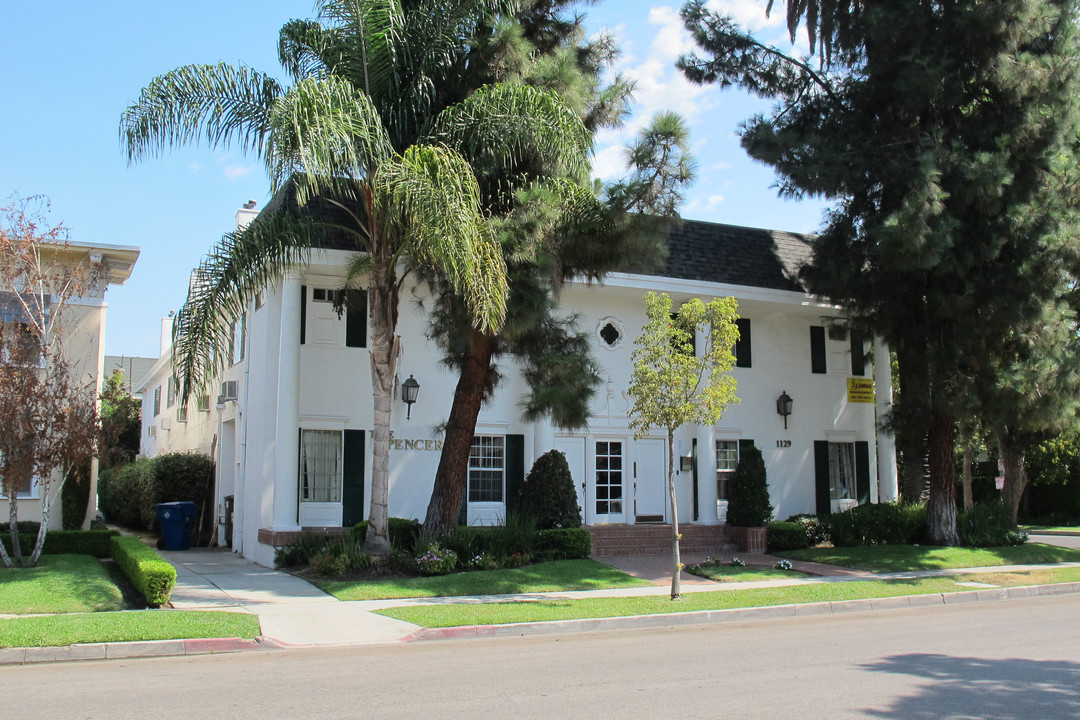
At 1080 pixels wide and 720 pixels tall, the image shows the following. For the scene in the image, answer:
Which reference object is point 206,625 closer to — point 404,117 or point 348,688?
point 348,688

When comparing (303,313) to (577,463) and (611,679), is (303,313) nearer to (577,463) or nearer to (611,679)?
(577,463)

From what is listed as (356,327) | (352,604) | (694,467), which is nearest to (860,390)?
(694,467)

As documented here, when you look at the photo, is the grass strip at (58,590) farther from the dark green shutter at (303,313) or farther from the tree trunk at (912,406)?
the tree trunk at (912,406)

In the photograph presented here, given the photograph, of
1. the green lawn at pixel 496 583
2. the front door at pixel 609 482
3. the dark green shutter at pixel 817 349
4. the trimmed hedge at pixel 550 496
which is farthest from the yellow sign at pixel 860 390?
the green lawn at pixel 496 583

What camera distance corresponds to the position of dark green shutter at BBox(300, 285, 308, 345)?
1808cm

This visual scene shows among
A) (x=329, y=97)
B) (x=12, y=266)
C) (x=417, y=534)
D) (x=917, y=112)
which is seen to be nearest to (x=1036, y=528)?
(x=917, y=112)

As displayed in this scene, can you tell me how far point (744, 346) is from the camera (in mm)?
21719

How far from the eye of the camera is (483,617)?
1125 cm

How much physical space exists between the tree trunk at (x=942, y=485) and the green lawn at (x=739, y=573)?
4.62 meters

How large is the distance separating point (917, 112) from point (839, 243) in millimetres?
3004

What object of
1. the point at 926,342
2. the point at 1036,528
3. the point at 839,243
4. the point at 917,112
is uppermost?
the point at 917,112

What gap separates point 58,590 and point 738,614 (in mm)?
9242

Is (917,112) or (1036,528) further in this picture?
(1036,528)

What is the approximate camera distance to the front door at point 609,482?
20188 mm
